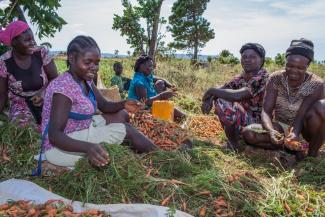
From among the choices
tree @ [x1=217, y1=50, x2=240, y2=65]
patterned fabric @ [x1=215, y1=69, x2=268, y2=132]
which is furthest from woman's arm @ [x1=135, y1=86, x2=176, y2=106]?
tree @ [x1=217, y1=50, x2=240, y2=65]

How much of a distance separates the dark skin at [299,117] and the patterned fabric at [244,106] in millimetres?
240

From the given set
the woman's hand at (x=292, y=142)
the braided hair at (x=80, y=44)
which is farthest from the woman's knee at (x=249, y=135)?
the braided hair at (x=80, y=44)

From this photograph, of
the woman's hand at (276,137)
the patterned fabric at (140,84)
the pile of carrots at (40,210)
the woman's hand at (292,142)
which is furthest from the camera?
the patterned fabric at (140,84)

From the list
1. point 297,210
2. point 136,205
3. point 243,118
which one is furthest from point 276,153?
point 136,205

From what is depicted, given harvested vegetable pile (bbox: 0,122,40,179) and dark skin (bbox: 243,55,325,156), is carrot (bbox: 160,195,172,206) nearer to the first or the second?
harvested vegetable pile (bbox: 0,122,40,179)

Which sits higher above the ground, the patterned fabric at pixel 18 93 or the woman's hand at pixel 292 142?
the patterned fabric at pixel 18 93

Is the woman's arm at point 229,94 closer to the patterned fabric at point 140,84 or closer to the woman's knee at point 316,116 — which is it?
the woman's knee at point 316,116

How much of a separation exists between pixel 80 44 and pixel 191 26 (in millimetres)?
22549

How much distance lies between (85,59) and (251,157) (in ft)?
6.58

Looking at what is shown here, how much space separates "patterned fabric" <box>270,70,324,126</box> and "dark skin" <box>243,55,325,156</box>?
0.04 metres

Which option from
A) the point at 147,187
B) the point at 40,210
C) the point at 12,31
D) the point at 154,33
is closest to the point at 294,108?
the point at 147,187

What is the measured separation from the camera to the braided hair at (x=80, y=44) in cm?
252

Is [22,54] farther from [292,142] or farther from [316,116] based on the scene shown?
[316,116]

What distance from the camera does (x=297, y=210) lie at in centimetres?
236
